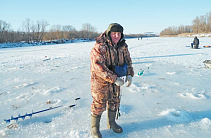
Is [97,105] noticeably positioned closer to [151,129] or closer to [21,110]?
[151,129]

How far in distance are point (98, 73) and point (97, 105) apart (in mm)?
437

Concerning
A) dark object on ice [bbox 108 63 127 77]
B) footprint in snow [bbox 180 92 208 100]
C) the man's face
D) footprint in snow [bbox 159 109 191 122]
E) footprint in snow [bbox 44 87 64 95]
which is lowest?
footprint in snow [bbox 159 109 191 122]

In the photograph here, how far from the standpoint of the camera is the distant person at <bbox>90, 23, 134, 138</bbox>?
5.81 ft

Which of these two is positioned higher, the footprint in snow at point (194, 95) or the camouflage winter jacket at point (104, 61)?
the camouflage winter jacket at point (104, 61)

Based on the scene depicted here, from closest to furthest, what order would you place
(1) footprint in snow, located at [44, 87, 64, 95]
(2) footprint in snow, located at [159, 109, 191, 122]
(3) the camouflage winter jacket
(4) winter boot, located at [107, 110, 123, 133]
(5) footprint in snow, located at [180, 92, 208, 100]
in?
(3) the camouflage winter jacket, (4) winter boot, located at [107, 110, 123, 133], (2) footprint in snow, located at [159, 109, 191, 122], (5) footprint in snow, located at [180, 92, 208, 100], (1) footprint in snow, located at [44, 87, 64, 95]

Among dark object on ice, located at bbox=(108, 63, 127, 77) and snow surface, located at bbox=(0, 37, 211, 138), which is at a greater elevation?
dark object on ice, located at bbox=(108, 63, 127, 77)

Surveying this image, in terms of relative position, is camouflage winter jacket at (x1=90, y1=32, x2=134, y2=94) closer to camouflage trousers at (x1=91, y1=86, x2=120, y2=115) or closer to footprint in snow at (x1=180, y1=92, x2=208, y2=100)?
camouflage trousers at (x1=91, y1=86, x2=120, y2=115)

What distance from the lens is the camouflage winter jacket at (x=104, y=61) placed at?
176 centimetres

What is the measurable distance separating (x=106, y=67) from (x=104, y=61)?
3.1 inches

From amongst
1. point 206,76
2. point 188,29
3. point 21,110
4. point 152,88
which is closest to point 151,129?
point 152,88

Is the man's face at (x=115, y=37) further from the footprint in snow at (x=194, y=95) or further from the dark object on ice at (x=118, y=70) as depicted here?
the footprint in snow at (x=194, y=95)

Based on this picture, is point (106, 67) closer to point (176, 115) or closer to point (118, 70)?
point (118, 70)

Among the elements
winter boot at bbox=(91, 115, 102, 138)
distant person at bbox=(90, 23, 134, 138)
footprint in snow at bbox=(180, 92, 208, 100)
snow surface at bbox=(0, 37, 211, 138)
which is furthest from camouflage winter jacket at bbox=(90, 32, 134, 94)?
footprint in snow at bbox=(180, 92, 208, 100)

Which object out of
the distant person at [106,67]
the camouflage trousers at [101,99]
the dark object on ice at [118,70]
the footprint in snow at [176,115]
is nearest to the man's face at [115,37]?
the distant person at [106,67]
